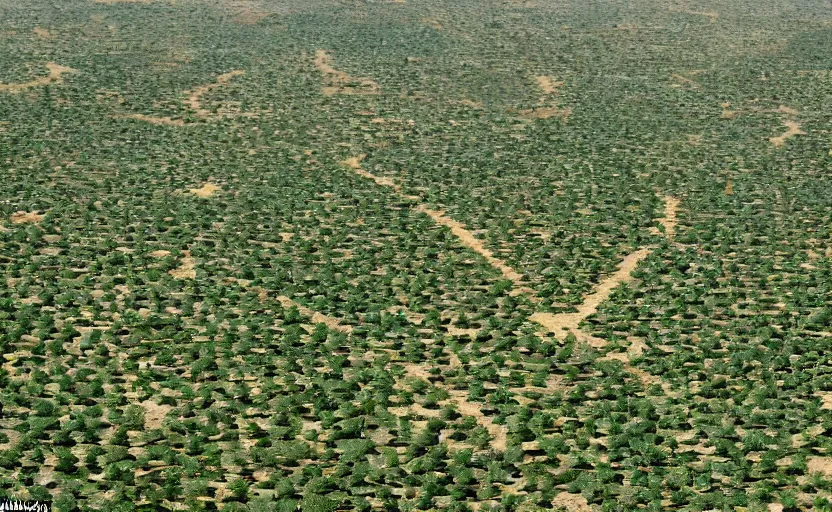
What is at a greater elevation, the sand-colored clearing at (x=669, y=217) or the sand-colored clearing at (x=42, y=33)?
the sand-colored clearing at (x=669, y=217)

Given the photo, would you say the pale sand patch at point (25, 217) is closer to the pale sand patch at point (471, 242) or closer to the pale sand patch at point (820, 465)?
the pale sand patch at point (471, 242)

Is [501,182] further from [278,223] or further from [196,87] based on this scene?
[196,87]

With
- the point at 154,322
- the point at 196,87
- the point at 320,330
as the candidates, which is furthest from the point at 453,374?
the point at 196,87

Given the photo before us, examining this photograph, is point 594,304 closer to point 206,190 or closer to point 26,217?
point 206,190

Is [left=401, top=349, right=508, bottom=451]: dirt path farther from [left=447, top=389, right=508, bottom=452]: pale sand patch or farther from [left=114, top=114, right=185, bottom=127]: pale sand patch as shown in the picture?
[left=114, top=114, right=185, bottom=127]: pale sand patch

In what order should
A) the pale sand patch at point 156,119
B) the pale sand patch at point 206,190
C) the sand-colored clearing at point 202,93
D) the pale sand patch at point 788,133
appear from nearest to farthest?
the pale sand patch at point 206,190 < the pale sand patch at point 788,133 < the pale sand patch at point 156,119 < the sand-colored clearing at point 202,93

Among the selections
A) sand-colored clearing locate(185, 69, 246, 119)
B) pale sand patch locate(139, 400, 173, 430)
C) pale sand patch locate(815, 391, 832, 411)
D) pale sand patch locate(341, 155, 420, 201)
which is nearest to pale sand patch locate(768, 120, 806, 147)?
pale sand patch locate(341, 155, 420, 201)

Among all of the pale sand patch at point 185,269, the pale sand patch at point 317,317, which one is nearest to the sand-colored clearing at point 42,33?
the pale sand patch at point 185,269

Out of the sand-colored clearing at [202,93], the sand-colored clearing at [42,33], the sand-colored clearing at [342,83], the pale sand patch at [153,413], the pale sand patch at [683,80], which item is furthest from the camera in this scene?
the sand-colored clearing at [42,33]
